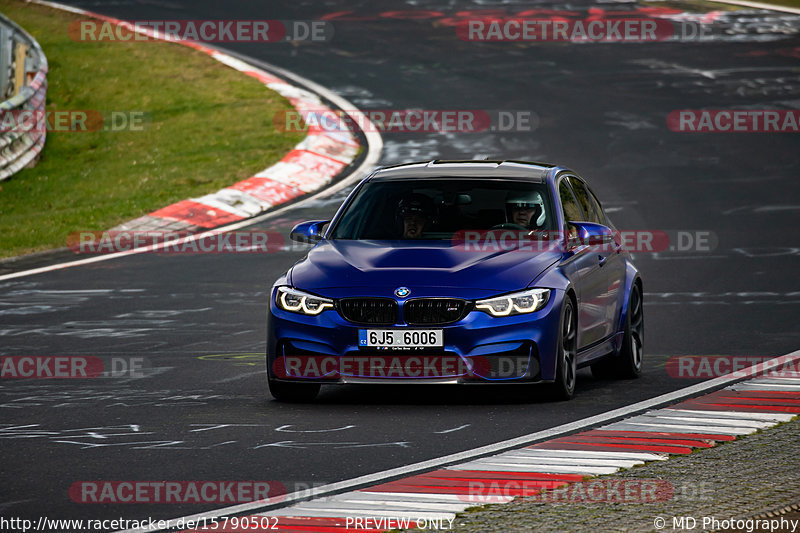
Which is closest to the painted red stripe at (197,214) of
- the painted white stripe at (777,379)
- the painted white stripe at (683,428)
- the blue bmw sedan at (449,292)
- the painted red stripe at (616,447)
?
the blue bmw sedan at (449,292)

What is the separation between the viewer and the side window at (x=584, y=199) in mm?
11430

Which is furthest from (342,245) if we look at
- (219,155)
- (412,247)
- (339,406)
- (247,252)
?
(219,155)

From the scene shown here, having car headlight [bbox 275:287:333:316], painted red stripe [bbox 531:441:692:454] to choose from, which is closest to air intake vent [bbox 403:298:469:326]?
car headlight [bbox 275:287:333:316]

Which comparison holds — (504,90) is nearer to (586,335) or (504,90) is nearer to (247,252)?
(247,252)

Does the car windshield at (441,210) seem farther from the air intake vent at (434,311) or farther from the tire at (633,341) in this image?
the tire at (633,341)

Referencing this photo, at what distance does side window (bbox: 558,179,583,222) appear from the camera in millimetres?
10789

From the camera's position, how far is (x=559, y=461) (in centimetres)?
761

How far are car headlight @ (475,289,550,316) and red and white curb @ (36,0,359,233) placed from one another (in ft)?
33.8

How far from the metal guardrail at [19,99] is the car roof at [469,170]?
528 inches

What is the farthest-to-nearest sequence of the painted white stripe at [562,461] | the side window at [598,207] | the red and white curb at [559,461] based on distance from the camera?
1. the side window at [598,207]
2. the painted white stripe at [562,461]
3. the red and white curb at [559,461]

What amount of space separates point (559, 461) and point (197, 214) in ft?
42.7

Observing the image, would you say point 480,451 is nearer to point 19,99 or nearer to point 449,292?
point 449,292

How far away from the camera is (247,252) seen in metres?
17.5

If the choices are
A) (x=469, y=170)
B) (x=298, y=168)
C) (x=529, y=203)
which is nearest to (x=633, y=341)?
(x=529, y=203)
